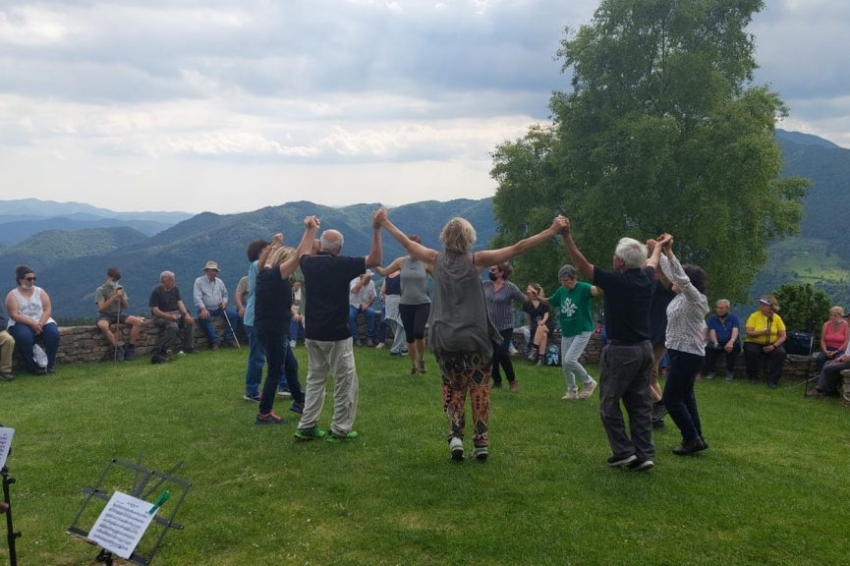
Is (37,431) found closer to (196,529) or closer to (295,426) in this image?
(295,426)

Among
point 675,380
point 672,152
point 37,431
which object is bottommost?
point 37,431

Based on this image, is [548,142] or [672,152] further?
[548,142]

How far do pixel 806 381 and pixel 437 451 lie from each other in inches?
332

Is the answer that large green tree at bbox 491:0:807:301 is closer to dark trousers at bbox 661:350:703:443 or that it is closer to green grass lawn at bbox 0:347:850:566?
green grass lawn at bbox 0:347:850:566

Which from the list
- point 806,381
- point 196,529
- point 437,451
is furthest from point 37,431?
point 806,381

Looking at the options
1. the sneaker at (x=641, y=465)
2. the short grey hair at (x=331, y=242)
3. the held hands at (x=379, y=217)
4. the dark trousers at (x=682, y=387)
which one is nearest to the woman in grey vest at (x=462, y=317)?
the held hands at (x=379, y=217)

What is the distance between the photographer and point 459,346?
6.14m

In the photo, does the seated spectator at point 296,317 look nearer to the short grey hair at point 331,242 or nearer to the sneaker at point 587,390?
the sneaker at point 587,390

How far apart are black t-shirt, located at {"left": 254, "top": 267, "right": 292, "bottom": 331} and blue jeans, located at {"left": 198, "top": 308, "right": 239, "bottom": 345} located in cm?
749

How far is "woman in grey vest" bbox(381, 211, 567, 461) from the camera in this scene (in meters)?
6.13

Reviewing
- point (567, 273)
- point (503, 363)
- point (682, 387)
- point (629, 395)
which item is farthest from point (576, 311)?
point (629, 395)

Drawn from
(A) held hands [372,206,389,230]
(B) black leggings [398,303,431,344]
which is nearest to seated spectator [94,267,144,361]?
(B) black leggings [398,303,431,344]

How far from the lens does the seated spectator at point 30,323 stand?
12125mm

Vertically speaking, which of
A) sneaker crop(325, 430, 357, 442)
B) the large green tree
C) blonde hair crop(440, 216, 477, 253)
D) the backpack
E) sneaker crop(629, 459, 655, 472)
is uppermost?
the large green tree
